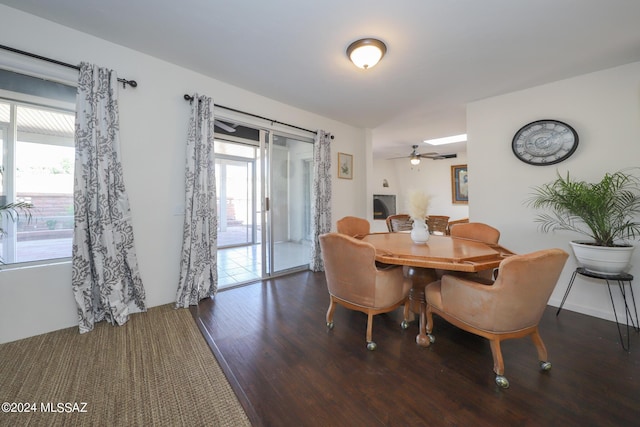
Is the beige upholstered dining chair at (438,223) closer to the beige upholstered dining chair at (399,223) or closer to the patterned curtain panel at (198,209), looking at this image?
the beige upholstered dining chair at (399,223)

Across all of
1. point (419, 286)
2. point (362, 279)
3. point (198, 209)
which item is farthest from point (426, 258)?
point (198, 209)

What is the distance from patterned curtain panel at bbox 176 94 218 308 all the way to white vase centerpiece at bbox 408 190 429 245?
2.17m

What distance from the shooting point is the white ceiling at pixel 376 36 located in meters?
1.78

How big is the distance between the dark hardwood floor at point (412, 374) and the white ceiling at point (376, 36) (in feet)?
8.42

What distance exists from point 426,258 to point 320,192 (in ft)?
8.05

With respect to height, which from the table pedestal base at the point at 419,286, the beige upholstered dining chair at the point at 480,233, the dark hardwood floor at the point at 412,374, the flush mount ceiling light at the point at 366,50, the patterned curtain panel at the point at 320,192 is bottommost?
the dark hardwood floor at the point at 412,374

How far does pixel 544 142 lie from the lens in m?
2.81

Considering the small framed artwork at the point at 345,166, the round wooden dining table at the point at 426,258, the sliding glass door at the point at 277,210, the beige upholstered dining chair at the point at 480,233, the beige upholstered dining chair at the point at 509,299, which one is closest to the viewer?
the beige upholstered dining chair at the point at 509,299

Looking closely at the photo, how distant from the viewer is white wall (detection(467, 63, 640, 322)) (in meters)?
2.39

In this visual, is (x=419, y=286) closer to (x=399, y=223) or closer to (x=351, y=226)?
(x=351, y=226)

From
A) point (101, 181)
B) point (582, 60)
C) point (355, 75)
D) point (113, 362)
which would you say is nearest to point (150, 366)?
point (113, 362)

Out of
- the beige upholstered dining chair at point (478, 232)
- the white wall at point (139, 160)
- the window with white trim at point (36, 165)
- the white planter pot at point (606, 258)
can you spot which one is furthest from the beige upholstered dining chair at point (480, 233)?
the window with white trim at point (36, 165)

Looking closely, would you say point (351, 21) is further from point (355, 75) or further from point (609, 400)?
point (609, 400)

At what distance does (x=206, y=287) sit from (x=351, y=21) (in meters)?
2.99
